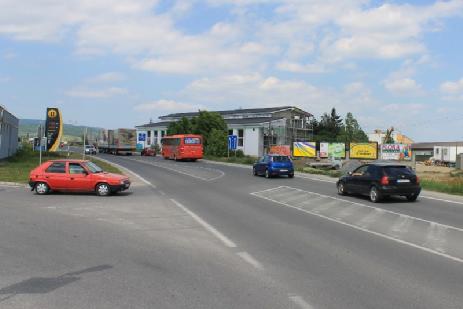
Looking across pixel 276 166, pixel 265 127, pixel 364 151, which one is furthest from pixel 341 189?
pixel 265 127

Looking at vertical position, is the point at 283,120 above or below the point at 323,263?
above

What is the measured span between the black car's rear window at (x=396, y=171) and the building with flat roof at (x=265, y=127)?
52.4 metres

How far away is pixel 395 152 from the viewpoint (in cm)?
5234

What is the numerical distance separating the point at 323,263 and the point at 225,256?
1.64 m

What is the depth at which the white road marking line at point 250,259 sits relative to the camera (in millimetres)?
8078

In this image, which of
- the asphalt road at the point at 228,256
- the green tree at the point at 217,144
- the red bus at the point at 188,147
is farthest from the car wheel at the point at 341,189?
the green tree at the point at 217,144

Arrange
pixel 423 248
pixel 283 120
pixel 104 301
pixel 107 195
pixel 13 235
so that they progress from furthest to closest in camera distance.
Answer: pixel 283 120 → pixel 107 195 → pixel 13 235 → pixel 423 248 → pixel 104 301

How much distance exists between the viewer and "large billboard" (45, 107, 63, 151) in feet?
149

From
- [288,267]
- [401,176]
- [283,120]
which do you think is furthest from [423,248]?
[283,120]

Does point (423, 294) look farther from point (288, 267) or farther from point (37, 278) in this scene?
point (37, 278)

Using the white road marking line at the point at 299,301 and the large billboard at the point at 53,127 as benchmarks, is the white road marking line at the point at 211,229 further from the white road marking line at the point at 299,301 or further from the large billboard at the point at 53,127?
the large billboard at the point at 53,127

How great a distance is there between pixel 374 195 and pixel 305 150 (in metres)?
41.3

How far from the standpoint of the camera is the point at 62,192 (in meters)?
21.7

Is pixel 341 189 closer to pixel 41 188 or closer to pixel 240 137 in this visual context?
pixel 41 188
